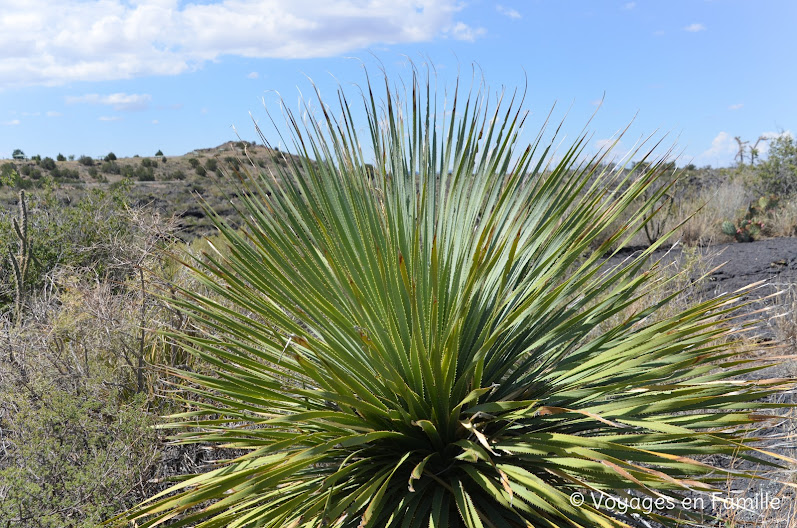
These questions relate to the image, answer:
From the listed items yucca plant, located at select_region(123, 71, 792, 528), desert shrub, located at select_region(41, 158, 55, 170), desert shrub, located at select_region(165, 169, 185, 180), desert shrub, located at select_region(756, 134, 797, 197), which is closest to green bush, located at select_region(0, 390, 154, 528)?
yucca plant, located at select_region(123, 71, 792, 528)

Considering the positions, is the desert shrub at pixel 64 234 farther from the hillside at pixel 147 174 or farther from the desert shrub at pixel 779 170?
the desert shrub at pixel 779 170

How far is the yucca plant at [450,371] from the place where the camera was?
2055 mm

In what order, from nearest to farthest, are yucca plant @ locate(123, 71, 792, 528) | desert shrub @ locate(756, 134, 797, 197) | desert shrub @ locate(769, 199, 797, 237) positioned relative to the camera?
yucca plant @ locate(123, 71, 792, 528), desert shrub @ locate(769, 199, 797, 237), desert shrub @ locate(756, 134, 797, 197)

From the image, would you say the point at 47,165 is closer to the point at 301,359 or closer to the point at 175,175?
the point at 175,175

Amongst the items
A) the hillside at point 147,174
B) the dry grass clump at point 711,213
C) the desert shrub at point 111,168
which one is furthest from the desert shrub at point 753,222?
the desert shrub at point 111,168

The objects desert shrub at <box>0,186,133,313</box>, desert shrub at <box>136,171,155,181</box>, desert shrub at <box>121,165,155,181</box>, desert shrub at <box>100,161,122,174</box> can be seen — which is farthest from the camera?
desert shrub at <box>100,161,122,174</box>

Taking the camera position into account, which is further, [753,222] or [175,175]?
[175,175]

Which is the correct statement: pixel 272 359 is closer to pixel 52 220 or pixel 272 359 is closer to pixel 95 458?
pixel 95 458

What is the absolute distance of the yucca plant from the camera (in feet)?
6.74

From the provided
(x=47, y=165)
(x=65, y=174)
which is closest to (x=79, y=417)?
(x=65, y=174)

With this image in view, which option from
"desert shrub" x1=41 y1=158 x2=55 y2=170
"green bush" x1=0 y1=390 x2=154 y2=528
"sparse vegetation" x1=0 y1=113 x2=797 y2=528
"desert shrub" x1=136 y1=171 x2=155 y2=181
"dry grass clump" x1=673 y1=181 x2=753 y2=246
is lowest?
"green bush" x1=0 y1=390 x2=154 y2=528

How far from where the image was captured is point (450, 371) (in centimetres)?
218

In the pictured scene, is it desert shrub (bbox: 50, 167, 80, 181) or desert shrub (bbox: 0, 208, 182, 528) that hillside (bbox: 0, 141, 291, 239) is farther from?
desert shrub (bbox: 0, 208, 182, 528)

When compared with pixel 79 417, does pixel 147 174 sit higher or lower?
higher
